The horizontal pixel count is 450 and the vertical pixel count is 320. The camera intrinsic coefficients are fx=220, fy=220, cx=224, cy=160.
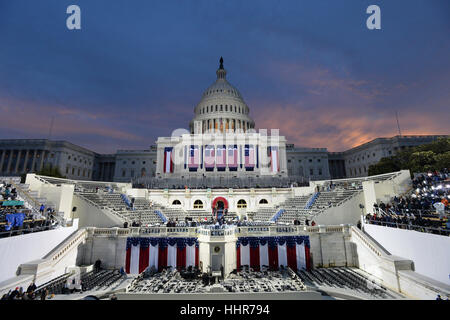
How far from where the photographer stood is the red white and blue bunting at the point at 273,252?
23.7m

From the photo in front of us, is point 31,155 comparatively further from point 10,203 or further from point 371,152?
point 371,152

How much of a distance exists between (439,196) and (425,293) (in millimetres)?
14265

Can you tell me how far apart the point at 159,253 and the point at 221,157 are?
152ft

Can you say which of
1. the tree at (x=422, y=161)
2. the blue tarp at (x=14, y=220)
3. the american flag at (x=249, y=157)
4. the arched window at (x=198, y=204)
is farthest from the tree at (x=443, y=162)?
the blue tarp at (x=14, y=220)

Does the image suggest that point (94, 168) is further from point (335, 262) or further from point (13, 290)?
point (335, 262)

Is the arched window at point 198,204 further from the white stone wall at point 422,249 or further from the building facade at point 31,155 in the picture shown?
the building facade at point 31,155

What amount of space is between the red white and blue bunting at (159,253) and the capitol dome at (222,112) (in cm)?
7065

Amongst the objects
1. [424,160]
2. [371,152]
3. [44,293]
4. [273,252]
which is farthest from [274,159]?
[44,293]

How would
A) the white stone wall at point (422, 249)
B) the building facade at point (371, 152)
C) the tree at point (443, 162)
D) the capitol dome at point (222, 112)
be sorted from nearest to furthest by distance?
the white stone wall at point (422, 249)
the tree at point (443, 162)
the building facade at point (371, 152)
the capitol dome at point (222, 112)

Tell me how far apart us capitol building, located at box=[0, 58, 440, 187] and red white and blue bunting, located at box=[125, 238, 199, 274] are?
29884mm

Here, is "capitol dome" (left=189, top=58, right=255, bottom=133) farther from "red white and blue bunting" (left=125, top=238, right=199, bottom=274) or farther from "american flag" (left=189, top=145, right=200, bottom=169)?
"red white and blue bunting" (left=125, top=238, right=199, bottom=274)

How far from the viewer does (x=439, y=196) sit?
24.1 metres
